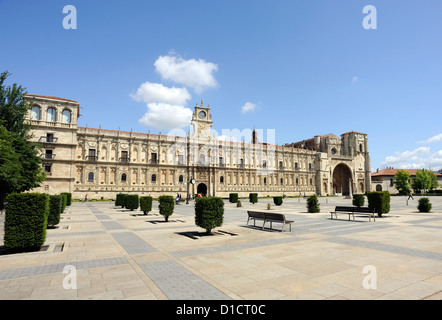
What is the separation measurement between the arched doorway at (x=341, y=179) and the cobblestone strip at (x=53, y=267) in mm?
69302

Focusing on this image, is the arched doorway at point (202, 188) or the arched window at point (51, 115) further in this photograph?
the arched doorway at point (202, 188)

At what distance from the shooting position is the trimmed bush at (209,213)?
10125 mm

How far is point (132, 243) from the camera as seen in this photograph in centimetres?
888

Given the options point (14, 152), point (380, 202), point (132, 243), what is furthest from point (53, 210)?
point (380, 202)

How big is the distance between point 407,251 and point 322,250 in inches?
90.9

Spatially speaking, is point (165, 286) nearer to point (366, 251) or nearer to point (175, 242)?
point (175, 242)

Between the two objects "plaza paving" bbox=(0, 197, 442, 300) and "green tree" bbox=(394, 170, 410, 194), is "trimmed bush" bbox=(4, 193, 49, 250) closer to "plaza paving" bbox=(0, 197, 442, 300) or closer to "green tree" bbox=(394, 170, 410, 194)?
"plaza paving" bbox=(0, 197, 442, 300)

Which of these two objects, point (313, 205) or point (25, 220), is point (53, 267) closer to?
point (25, 220)

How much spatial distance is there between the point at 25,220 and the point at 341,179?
7245cm

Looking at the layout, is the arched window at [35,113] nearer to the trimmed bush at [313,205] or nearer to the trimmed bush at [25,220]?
the trimmed bush at [25,220]

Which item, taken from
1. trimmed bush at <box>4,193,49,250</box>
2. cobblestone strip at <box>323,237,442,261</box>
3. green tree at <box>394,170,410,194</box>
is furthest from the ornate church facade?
cobblestone strip at <box>323,237,442,261</box>

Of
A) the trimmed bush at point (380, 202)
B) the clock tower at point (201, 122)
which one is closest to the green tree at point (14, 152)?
the trimmed bush at point (380, 202)

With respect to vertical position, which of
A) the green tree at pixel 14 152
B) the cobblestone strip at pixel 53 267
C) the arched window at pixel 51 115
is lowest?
the cobblestone strip at pixel 53 267

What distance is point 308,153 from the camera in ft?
206
